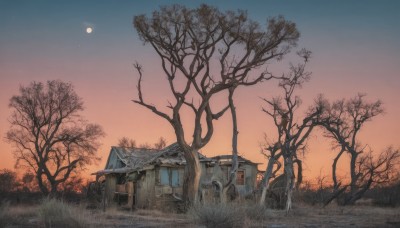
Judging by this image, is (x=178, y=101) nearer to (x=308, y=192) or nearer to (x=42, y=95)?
(x=308, y=192)

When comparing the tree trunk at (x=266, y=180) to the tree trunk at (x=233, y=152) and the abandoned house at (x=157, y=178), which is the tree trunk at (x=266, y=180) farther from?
the abandoned house at (x=157, y=178)

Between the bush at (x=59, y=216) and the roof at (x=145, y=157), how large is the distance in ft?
46.2

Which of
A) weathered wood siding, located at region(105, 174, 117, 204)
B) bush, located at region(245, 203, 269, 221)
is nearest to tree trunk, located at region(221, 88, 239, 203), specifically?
bush, located at region(245, 203, 269, 221)

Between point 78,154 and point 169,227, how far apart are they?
93.1 ft

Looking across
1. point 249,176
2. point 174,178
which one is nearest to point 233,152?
point 174,178

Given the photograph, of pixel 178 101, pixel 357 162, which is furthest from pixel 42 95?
pixel 357 162

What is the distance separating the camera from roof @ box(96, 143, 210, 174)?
98.6 ft

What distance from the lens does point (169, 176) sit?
101 ft

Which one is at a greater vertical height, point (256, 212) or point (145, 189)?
point (145, 189)

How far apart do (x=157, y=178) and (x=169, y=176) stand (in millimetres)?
895

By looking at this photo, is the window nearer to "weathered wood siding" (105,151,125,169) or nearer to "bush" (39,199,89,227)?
"weathered wood siding" (105,151,125,169)

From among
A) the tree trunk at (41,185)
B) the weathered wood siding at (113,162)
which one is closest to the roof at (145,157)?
the weathered wood siding at (113,162)

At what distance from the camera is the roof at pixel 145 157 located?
3005 cm

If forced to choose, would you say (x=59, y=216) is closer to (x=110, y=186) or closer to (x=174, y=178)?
(x=174, y=178)
